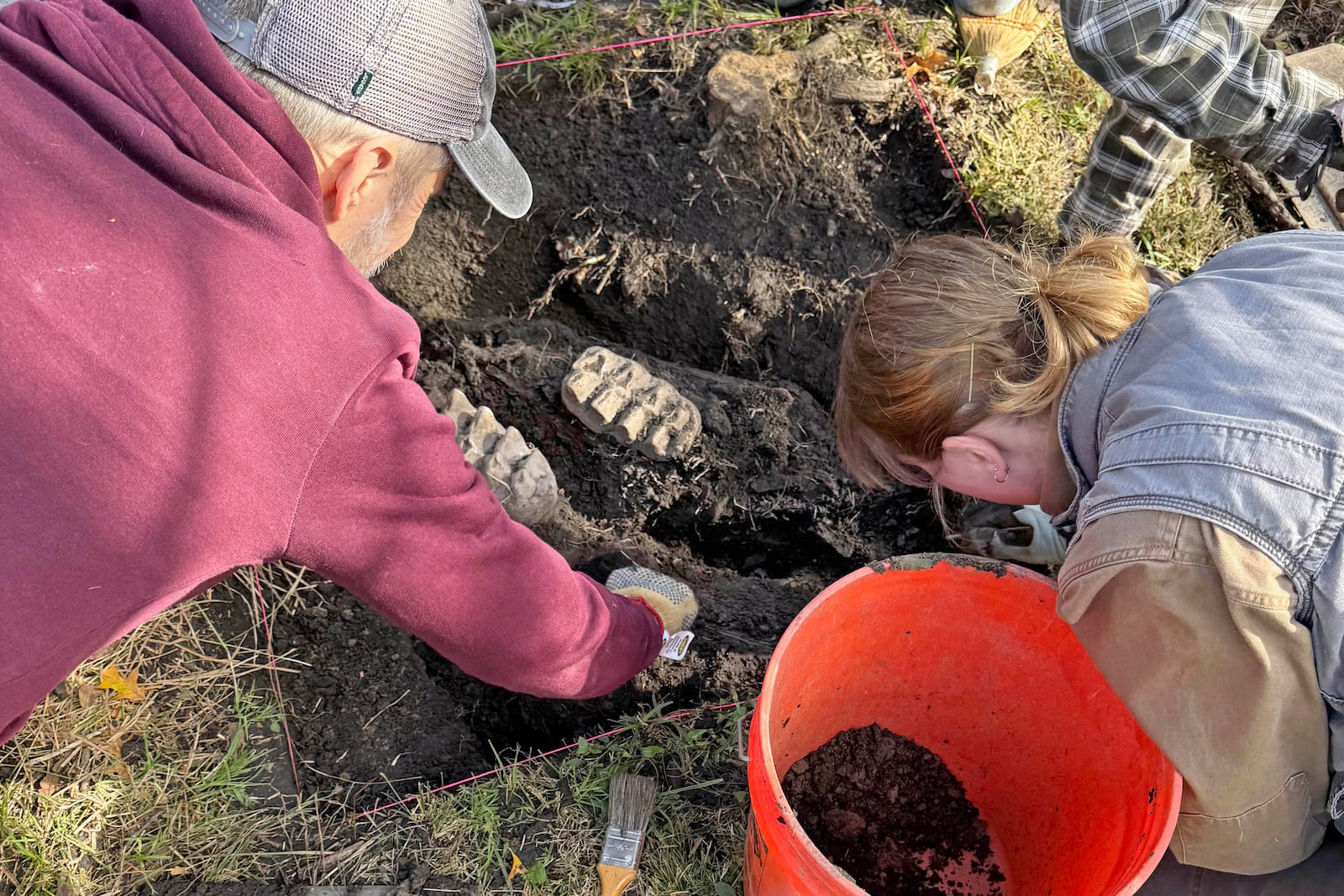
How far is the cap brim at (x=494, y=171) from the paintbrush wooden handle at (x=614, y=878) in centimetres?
140

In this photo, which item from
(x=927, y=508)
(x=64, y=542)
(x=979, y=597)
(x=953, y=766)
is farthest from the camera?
(x=927, y=508)

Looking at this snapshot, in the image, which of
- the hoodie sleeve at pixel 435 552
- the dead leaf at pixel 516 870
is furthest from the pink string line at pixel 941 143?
the dead leaf at pixel 516 870

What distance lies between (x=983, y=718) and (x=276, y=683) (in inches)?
65.7

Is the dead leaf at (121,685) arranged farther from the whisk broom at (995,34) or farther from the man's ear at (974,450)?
the whisk broom at (995,34)

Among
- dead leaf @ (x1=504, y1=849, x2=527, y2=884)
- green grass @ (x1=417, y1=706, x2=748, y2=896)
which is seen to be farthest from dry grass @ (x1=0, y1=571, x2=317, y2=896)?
dead leaf @ (x1=504, y1=849, x2=527, y2=884)

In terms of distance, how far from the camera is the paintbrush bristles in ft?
6.31

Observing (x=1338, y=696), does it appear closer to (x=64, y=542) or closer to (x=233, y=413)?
(x=233, y=413)

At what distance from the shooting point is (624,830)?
6.29ft

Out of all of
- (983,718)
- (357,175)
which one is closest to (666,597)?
(983,718)

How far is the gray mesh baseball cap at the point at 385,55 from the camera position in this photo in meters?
1.34

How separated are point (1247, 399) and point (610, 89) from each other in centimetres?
219

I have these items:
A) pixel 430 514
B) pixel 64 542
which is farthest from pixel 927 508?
pixel 64 542

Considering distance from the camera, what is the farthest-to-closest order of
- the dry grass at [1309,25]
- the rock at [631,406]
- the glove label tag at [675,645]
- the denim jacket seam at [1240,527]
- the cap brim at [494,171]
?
the dry grass at [1309,25] < the rock at [631,406] < the glove label tag at [675,645] < the cap brim at [494,171] < the denim jacket seam at [1240,527]

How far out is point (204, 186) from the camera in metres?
1.16
